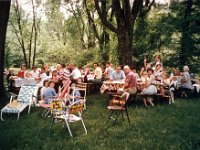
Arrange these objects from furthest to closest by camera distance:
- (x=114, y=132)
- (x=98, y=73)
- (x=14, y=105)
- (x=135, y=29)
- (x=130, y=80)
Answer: (x=135, y=29)
(x=98, y=73)
(x=130, y=80)
(x=14, y=105)
(x=114, y=132)

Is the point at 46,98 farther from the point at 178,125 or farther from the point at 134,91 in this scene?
the point at 178,125

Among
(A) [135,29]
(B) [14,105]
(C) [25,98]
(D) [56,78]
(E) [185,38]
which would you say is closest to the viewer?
(B) [14,105]

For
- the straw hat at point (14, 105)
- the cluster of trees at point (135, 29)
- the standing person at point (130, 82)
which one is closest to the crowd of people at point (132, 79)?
the standing person at point (130, 82)

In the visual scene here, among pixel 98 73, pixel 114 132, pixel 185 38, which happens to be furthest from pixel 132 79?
pixel 185 38

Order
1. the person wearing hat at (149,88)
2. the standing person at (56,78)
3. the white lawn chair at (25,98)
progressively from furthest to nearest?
1. the standing person at (56,78)
2. the person wearing hat at (149,88)
3. the white lawn chair at (25,98)

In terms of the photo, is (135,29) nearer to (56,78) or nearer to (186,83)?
(186,83)

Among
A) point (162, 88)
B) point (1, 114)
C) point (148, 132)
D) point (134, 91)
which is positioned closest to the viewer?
point (148, 132)

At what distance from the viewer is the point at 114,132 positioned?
970cm

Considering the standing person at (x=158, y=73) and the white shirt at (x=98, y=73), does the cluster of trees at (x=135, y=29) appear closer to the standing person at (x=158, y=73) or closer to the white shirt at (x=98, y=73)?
the white shirt at (x=98, y=73)

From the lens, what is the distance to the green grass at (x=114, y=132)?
8.47 m

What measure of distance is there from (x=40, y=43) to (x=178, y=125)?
141ft

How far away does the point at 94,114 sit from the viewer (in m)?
12.3

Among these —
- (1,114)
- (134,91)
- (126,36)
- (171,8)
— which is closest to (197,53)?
(171,8)

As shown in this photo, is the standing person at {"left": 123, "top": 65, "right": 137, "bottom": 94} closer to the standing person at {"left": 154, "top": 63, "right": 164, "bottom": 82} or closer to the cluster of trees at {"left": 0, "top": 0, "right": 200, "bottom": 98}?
the standing person at {"left": 154, "top": 63, "right": 164, "bottom": 82}
